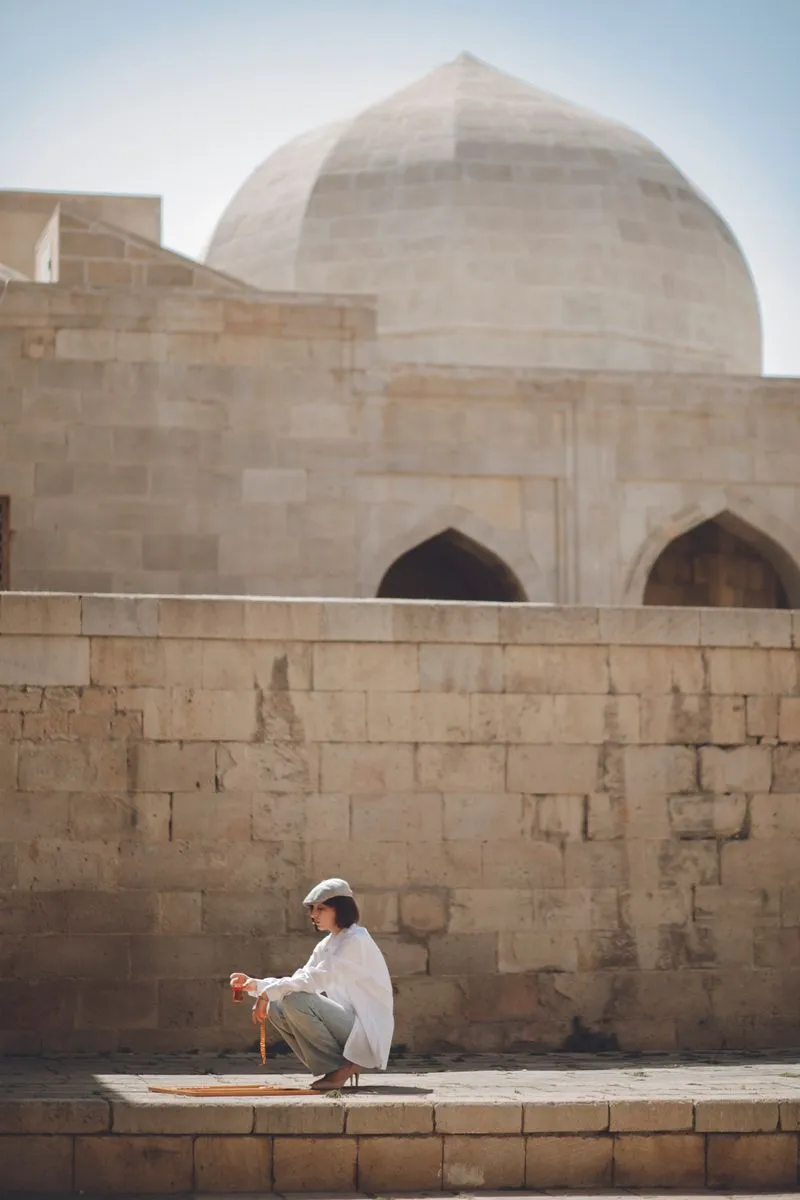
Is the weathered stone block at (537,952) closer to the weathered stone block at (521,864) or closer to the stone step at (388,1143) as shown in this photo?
the weathered stone block at (521,864)

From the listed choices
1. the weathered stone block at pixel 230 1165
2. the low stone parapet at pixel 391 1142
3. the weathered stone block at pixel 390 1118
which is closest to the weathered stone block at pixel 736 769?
the low stone parapet at pixel 391 1142

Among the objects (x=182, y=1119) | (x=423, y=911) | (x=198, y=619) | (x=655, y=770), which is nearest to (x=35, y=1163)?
(x=182, y=1119)

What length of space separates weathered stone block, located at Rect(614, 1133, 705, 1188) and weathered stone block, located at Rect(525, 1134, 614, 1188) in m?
0.05

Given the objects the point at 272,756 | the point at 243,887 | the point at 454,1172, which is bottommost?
the point at 454,1172

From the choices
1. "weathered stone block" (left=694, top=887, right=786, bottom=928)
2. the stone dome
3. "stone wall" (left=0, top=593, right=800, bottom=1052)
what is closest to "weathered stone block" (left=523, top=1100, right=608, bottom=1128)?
"stone wall" (left=0, top=593, right=800, bottom=1052)

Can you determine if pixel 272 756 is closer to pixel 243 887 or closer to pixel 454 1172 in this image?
pixel 243 887

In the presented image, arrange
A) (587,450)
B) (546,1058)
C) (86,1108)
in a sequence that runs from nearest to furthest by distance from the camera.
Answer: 1. (86,1108)
2. (546,1058)
3. (587,450)

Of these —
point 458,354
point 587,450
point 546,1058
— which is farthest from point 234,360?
point 546,1058

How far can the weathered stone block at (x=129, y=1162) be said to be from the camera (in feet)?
25.6

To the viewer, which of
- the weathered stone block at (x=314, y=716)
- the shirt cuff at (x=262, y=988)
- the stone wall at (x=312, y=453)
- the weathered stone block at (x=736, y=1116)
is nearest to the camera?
the weathered stone block at (x=736, y=1116)

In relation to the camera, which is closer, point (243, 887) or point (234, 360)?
point (243, 887)

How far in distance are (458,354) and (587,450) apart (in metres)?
3.65

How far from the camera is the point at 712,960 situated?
11.2 meters

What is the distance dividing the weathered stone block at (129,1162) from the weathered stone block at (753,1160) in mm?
2018
